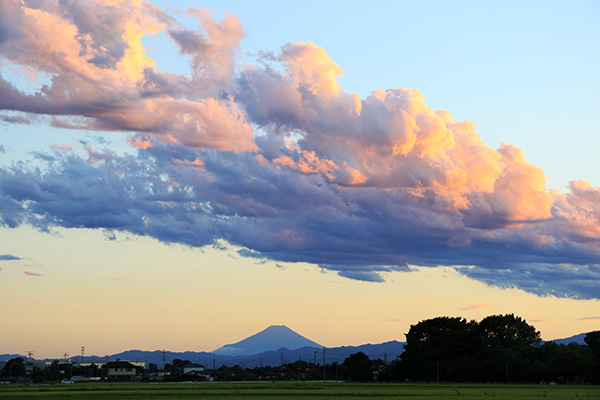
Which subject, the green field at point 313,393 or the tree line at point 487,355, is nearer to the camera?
the green field at point 313,393

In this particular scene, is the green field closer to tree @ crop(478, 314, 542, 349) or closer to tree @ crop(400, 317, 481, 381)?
tree @ crop(400, 317, 481, 381)

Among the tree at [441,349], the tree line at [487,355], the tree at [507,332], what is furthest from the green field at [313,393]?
the tree at [507,332]

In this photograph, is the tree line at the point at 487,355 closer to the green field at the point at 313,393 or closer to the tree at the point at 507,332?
the tree at the point at 507,332

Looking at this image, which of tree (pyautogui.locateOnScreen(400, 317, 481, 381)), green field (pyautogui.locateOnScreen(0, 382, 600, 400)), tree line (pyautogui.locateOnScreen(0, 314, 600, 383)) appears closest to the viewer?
green field (pyautogui.locateOnScreen(0, 382, 600, 400))

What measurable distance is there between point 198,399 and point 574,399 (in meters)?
35.8

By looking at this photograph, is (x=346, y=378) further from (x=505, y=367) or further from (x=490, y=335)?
(x=505, y=367)

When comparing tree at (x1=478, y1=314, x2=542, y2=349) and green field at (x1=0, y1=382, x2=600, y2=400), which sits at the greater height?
tree at (x1=478, y1=314, x2=542, y2=349)

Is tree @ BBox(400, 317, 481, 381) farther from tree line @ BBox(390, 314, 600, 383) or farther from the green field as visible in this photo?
the green field

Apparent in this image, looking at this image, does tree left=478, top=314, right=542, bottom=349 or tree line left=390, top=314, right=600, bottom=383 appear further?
tree left=478, top=314, right=542, bottom=349

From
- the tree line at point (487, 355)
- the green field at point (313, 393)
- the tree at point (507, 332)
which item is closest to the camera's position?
the green field at point (313, 393)

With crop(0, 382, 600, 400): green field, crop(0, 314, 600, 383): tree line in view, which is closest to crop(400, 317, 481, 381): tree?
crop(0, 314, 600, 383): tree line

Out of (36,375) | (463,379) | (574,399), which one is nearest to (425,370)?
(463,379)

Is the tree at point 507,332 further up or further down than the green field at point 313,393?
further up

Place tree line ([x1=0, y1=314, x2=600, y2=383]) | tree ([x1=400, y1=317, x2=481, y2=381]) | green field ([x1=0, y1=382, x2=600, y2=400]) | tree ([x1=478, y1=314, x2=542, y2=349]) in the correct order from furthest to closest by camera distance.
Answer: tree ([x1=478, y1=314, x2=542, y2=349])
tree ([x1=400, y1=317, x2=481, y2=381])
tree line ([x1=0, y1=314, x2=600, y2=383])
green field ([x1=0, y1=382, x2=600, y2=400])
